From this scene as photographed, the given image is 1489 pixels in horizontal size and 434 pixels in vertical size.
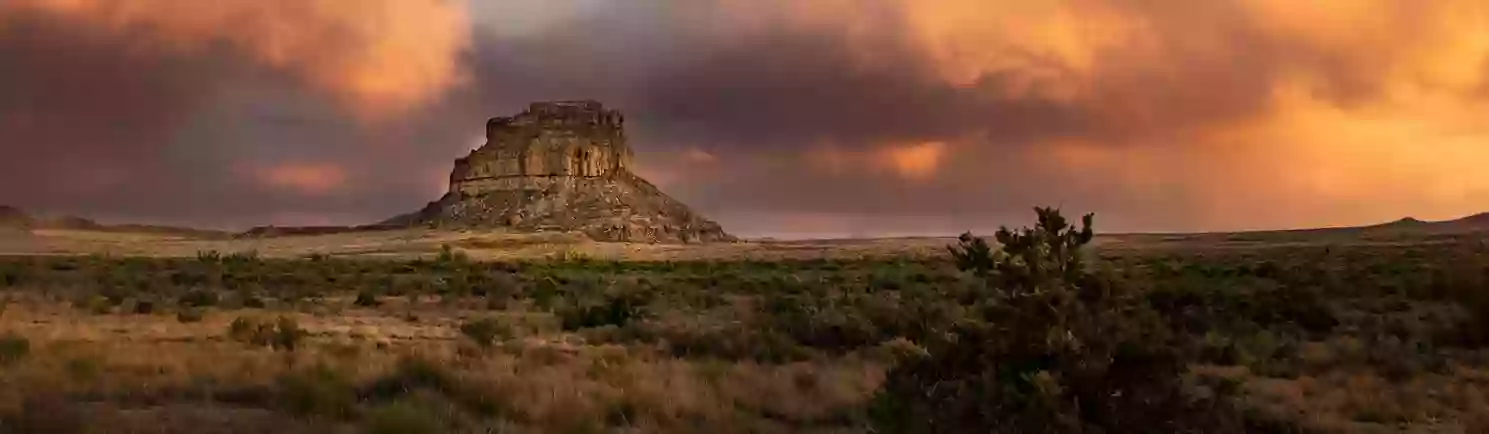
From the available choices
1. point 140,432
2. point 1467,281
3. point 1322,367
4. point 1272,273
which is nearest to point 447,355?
point 140,432

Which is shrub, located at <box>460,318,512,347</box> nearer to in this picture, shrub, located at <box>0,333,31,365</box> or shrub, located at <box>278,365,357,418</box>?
shrub, located at <box>0,333,31,365</box>

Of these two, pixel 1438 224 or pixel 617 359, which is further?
pixel 1438 224

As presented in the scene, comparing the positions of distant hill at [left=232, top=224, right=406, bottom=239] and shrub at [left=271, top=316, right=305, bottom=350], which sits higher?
distant hill at [left=232, top=224, right=406, bottom=239]

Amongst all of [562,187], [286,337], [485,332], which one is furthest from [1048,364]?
[562,187]

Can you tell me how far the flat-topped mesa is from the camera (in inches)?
6388

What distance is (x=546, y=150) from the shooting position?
164 metres

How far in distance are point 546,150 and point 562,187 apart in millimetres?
10849

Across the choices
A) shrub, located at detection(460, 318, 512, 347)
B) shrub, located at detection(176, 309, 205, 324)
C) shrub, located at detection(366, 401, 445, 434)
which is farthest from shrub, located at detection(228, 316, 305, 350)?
shrub, located at detection(366, 401, 445, 434)

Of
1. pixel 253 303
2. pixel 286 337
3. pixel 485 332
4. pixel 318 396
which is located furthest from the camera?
pixel 253 303

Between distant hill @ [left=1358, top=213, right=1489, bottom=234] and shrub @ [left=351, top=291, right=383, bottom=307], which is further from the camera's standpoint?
distant hill @ [left=1358, top=213, right=1489, bottom=234]

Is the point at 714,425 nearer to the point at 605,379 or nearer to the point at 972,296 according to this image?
the point at 605,379

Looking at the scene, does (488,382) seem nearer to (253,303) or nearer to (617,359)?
(617,359)

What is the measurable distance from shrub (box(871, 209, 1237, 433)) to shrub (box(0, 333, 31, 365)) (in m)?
11.0

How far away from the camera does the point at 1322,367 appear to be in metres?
16.4
